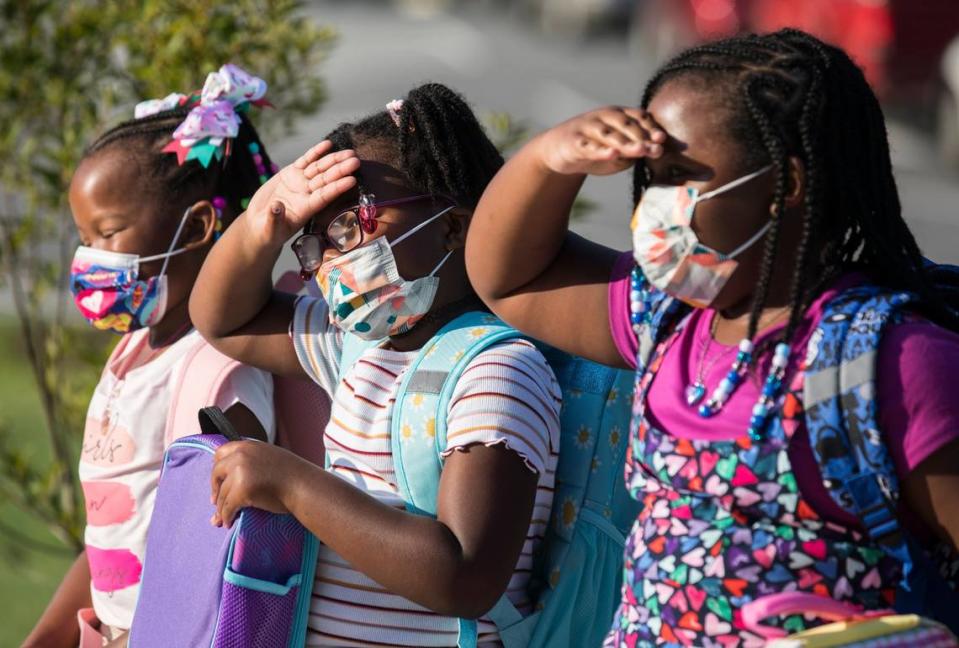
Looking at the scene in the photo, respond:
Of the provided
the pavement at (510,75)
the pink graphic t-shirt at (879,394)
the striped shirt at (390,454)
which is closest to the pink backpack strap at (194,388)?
the striped shirt at (390,454)

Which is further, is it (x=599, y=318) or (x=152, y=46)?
(x=152, y=46)

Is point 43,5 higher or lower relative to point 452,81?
higher

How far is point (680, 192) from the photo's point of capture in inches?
83.7

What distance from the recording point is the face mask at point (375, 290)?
268 centimetres

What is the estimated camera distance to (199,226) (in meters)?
3.29

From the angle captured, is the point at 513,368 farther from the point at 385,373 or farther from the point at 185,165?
the point at 185,165

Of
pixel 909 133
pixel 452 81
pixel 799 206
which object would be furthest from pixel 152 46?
Result: pixel 452 81

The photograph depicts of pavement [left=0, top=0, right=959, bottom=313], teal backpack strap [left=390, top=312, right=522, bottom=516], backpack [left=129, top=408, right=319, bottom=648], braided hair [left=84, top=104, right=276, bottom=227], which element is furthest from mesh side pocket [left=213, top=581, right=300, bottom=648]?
pavement [left=0, top=0, right=959, bottom=313]

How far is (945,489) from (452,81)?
16.5 m

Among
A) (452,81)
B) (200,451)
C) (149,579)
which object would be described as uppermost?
(200,451)

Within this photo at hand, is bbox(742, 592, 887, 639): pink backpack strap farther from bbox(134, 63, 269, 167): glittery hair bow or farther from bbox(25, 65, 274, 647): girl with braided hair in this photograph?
bbox(134, 63, 269, 167): glittery hair bow

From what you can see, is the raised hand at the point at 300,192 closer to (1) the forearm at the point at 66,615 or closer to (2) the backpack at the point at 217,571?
(2) the backpack at the point at 217,571

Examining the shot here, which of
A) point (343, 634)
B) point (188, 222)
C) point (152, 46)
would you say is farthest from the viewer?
point (152, 46)

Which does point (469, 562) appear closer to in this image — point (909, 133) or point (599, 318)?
point (599, 318)
